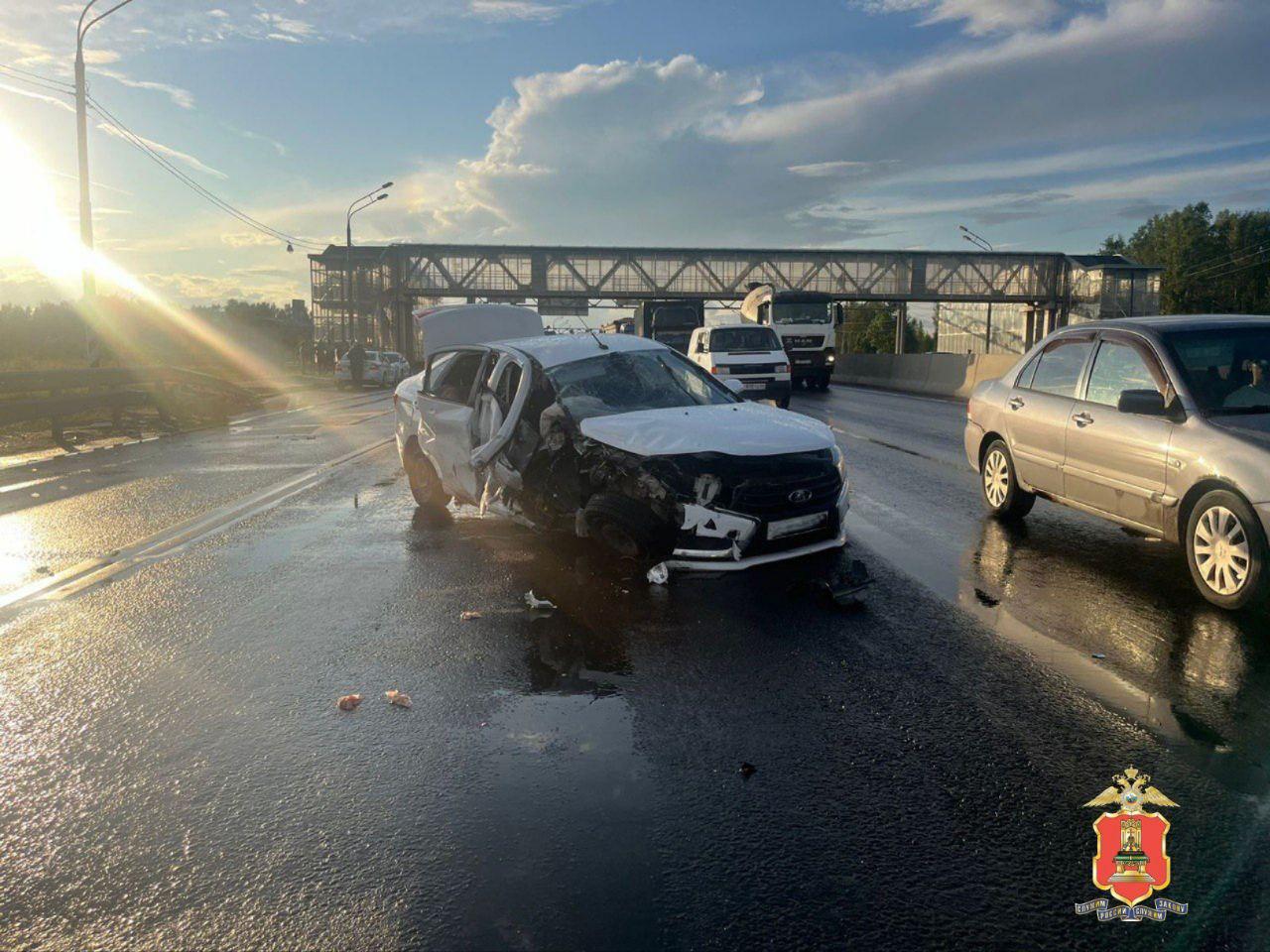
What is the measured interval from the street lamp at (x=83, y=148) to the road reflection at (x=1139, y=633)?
24.4 metres

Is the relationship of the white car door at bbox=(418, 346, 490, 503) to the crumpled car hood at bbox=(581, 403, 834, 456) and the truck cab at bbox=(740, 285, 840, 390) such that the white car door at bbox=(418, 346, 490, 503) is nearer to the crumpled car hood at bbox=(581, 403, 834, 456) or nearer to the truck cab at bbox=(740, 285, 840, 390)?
the crumpled car hood at bbox=(581, 403, 834, 456)

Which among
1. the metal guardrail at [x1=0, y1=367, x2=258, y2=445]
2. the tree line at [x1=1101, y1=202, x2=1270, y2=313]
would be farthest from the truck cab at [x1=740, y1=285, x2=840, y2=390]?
the tree line at [x1=1101, y1=202, x2=1270, y2=313]

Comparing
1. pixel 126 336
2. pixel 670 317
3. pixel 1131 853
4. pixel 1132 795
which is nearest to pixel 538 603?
pixel 1132 795

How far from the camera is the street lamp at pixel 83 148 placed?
25078 mm

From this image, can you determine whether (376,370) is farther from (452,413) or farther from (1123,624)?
A: (1123,624)

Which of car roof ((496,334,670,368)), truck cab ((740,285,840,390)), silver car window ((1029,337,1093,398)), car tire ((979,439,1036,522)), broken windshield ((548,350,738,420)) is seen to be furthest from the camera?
truck cab ((740,285,840,390))

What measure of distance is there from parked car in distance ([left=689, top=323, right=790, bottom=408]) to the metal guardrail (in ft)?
41.4

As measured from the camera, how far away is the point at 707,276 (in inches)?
2714

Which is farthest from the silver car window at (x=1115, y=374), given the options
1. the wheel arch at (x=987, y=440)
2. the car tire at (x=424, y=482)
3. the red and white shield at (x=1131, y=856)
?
the car tire at (x=424, y=482)

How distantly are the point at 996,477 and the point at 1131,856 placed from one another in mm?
6166

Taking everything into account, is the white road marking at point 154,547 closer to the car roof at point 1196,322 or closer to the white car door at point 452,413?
the white car door at point 452,413

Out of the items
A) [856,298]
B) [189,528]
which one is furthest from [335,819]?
[856,298]

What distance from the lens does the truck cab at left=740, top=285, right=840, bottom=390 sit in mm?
35094

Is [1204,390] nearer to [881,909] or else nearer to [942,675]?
[942,675]
